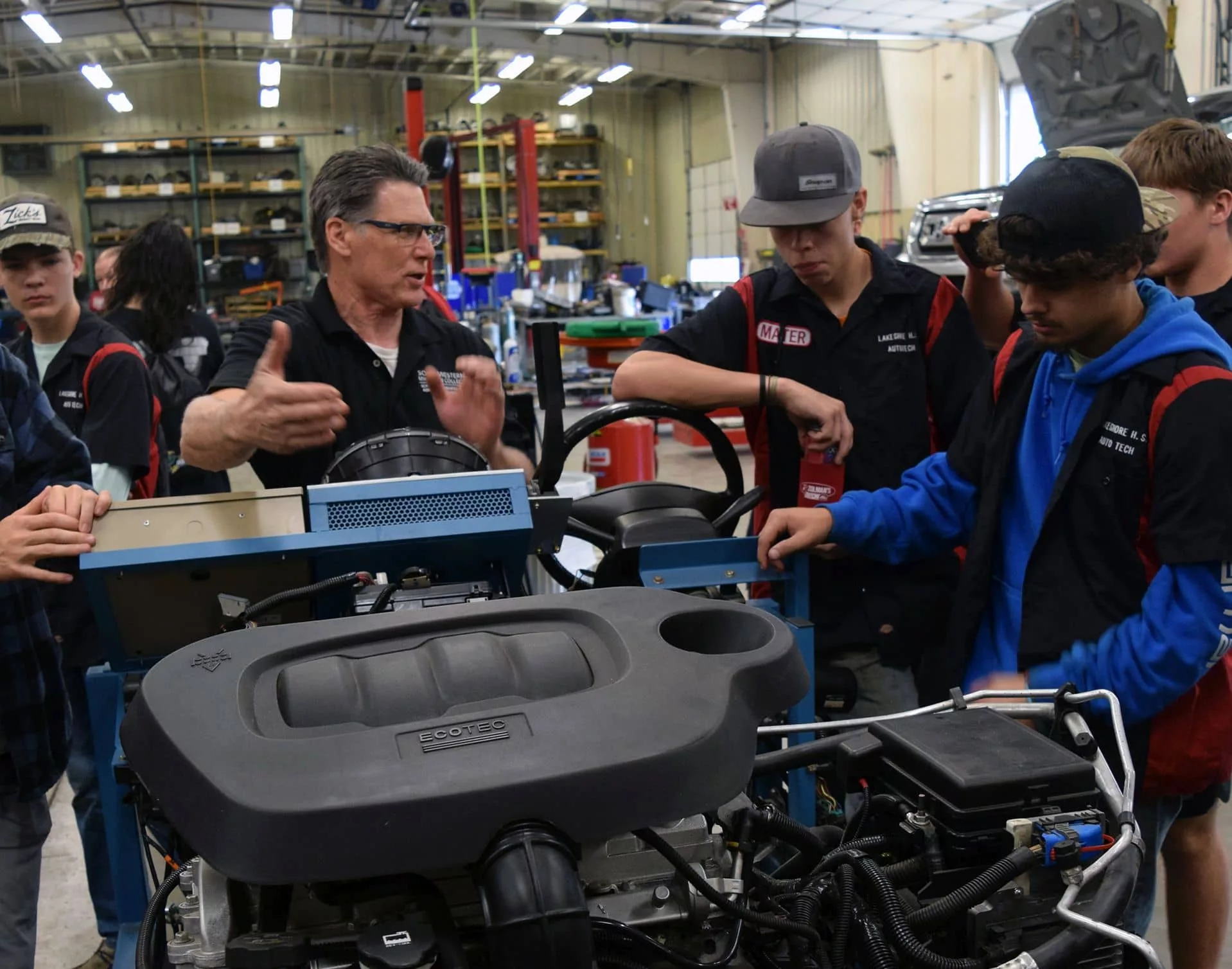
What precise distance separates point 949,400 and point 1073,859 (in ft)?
3.84

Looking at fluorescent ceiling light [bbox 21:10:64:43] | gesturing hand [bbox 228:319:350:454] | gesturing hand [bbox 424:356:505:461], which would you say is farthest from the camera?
fluorescent ceiling light [bbox 21:10:64:43]

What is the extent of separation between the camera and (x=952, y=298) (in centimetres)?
197

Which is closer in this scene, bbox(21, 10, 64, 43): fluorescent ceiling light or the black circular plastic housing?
the black circular plastic housing

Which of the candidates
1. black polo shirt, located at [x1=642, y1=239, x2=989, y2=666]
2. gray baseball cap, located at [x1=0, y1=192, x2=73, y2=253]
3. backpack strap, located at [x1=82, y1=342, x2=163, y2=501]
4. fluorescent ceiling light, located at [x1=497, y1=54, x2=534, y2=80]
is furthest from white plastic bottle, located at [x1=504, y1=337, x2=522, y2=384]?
fluorescent ceiling light, located at [x1=497, y1=54, x2=534, y2=80]

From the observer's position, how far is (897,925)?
894 mm

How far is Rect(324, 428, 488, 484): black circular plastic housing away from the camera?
1523 mm

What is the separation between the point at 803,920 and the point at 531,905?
0.95ft

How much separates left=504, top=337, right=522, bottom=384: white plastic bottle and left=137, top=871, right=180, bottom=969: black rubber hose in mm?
4616

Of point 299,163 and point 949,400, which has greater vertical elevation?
point 299,163

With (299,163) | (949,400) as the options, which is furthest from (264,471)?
(299,163)

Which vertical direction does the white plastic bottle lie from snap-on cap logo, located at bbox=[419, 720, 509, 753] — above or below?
above

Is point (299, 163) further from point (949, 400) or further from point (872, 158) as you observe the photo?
point (949, 400)

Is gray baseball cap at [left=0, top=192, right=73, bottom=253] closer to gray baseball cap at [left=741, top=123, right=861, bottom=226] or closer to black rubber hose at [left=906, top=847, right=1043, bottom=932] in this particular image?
gray baseball cap at [left=741, top=123, right=861, bottom=226]

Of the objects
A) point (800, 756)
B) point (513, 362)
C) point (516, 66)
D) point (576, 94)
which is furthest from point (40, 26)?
point (800, 756)
